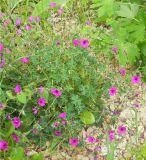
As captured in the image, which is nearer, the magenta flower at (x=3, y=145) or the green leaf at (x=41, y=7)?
the magenta flower at (x=3, y=145)

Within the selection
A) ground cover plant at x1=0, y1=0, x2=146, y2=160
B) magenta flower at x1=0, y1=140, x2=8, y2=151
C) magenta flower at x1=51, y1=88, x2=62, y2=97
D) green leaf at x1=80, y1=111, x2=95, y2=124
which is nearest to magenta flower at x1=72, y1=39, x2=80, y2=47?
ground cover plant at x1=0, y1=0, x2=146, y2=160

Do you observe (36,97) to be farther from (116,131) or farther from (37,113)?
(116,131)

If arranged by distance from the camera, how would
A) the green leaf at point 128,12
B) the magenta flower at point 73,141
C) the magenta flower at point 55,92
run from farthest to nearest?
the green leaf at point 128,12 < the magenta flower at point 73,141 < the magenta flower at point 55,92

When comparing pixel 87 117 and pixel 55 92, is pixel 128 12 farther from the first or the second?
pixel 55 92

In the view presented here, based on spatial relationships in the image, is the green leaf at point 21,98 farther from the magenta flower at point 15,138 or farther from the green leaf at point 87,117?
the green leaf at point 87,117

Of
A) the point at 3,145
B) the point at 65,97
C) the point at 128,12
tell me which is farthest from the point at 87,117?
the point at 128,12

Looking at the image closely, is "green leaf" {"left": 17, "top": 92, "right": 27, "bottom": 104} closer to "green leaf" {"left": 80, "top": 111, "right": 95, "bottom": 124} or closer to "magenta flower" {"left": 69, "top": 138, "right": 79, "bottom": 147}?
"magenta flower" {"left": 69, "top": 138, "right": 79, "bottom": 147}

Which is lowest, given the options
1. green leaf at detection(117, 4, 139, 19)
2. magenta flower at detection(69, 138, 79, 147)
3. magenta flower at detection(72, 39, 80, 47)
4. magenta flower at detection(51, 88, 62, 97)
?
magenta flower at detection(69, 138, 79, 147)

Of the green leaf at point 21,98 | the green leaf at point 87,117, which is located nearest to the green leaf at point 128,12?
the green leaf at point 87,117
